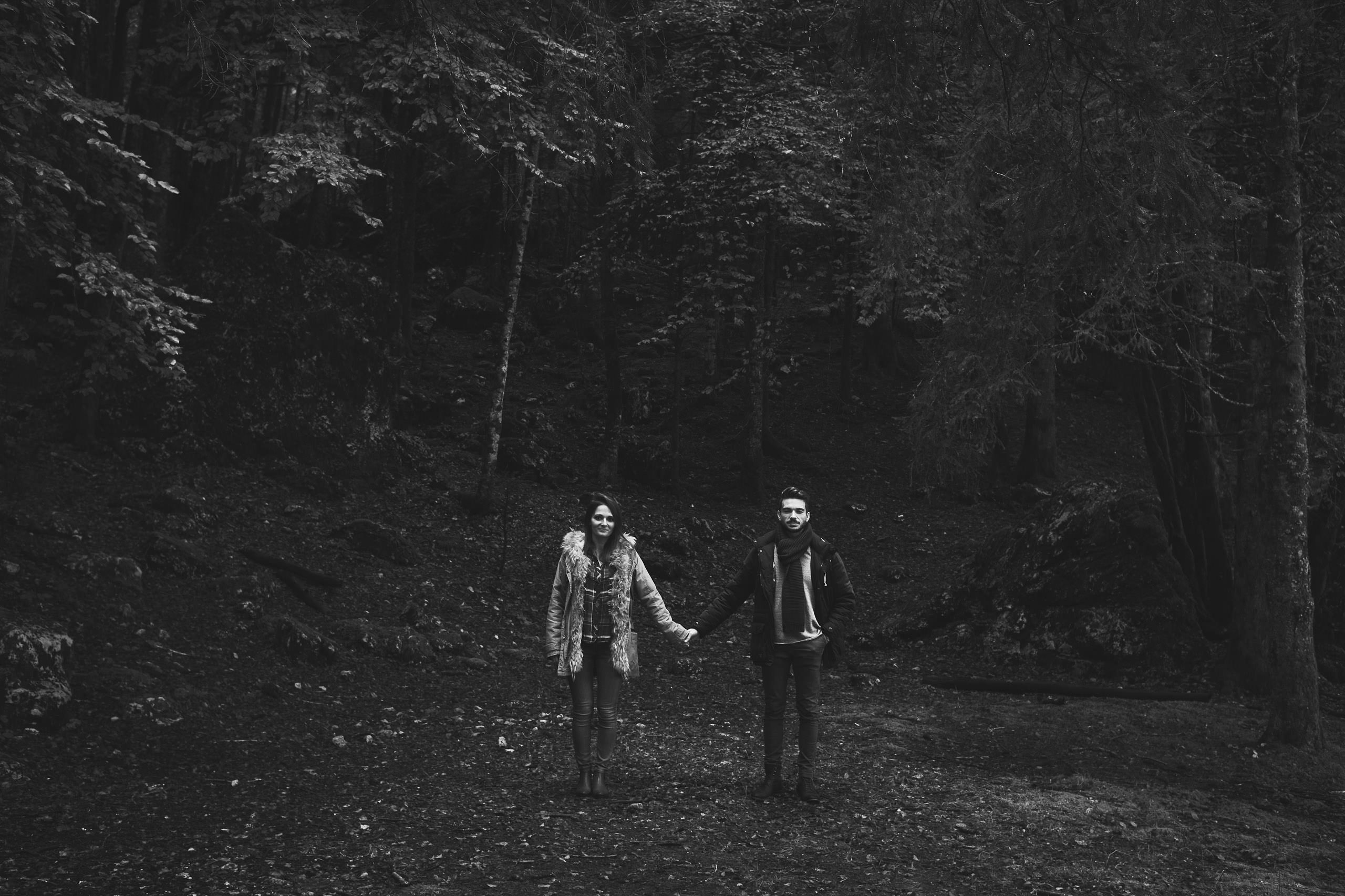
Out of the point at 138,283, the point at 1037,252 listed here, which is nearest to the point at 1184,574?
the point at 1037,252

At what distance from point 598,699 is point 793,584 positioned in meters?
1.63

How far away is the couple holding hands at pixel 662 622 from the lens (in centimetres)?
761

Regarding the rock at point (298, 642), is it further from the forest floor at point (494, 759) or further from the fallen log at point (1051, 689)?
the fallen log at point (1051, 689)

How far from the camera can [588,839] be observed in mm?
6863

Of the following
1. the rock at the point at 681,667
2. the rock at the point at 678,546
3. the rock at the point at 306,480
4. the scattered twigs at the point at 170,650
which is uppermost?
the rock at the point at 306,480

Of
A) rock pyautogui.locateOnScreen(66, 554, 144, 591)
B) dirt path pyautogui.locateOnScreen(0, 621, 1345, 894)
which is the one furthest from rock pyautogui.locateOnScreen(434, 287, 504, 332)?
dirt path pyautogui.locateOnScreen(0, 621, 1345, 894)

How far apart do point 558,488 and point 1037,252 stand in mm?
10522

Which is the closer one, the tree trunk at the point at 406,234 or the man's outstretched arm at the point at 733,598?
the man's outstretched arm at the point at 733,598

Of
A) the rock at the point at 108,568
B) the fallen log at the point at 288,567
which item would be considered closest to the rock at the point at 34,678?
the rock at the point at 108,568

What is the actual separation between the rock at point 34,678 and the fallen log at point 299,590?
11.5 ft

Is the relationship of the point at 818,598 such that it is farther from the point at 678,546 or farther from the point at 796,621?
the point at 678,546

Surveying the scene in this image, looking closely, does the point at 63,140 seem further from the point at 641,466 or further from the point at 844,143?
the point at 641,466

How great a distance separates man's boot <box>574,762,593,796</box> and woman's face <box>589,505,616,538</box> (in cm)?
165

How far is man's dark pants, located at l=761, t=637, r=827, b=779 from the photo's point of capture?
774cm
